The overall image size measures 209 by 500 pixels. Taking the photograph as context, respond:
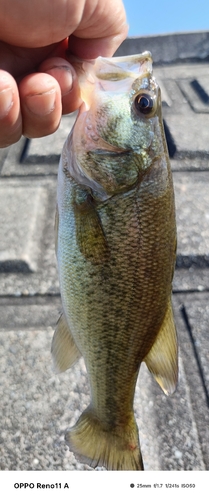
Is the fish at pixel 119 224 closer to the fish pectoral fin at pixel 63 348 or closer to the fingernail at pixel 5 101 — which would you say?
the fish pectoral fin at pixel 63 348

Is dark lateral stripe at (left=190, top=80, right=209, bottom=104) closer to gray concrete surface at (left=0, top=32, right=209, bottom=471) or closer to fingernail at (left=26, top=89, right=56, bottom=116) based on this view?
gray concrete surface at (left=0, top=32, right=209, bottom=471)

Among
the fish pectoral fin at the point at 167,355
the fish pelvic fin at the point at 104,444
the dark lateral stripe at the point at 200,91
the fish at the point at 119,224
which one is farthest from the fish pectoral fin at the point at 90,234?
the dark lateral stripe at the point at 200,91

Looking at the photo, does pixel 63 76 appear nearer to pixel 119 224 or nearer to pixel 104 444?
pixel 119 224

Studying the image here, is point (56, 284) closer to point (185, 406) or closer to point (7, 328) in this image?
point (7, 328)

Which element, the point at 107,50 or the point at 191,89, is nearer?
the point at 107,50

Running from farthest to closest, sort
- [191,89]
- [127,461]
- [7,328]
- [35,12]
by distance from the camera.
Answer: [191,89] → [7,328] → [127,461] → [35,12]

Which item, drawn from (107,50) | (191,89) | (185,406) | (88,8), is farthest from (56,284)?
(191,89)
